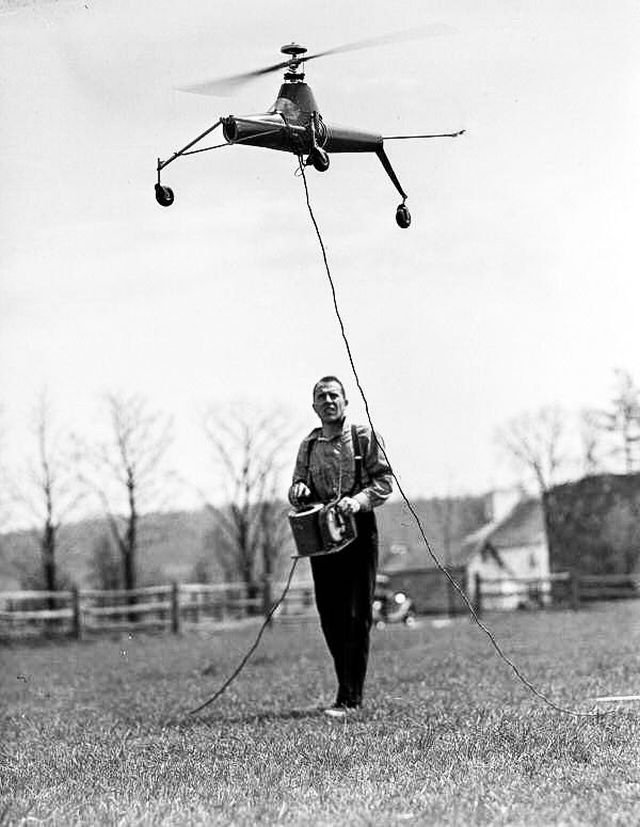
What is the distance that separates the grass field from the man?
1.14 ft

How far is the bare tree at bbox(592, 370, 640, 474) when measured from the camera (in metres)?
11.8

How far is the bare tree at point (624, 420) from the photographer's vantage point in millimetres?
11823

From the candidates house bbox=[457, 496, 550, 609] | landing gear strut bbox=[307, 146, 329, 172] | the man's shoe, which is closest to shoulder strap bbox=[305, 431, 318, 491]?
the man's shoe

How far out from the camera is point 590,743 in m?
5.93

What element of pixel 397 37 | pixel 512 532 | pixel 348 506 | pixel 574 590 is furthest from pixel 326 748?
pixel 512 532

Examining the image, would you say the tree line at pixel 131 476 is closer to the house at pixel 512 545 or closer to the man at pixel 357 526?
the man at pixel 357 526

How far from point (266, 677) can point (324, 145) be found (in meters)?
5.19

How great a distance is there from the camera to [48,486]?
28500 millimetres

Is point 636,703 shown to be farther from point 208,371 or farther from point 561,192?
point 208,371

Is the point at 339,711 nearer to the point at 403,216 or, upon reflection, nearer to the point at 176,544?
the point at 403,216

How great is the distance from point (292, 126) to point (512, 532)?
49.3 meters

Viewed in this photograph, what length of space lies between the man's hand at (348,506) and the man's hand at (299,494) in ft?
1.03

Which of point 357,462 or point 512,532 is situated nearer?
point 357,462

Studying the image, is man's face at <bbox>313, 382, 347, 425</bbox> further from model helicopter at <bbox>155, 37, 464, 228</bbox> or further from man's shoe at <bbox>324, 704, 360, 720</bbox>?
man's shoe at <bbox>324, 704, 360, 720</bbox>
